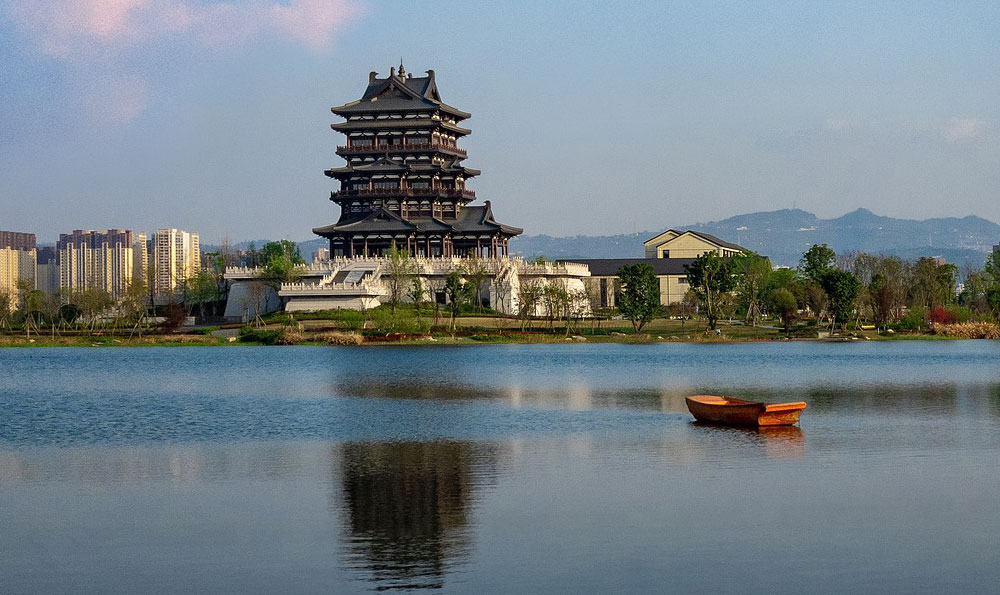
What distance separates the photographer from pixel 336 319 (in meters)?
85.7

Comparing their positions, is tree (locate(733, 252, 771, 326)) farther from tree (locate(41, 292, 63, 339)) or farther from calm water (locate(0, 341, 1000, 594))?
tree (locate(41, 292, 63, 339))

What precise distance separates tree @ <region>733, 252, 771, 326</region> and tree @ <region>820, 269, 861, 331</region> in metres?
11.0

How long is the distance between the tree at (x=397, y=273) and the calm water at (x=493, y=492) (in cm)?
4368

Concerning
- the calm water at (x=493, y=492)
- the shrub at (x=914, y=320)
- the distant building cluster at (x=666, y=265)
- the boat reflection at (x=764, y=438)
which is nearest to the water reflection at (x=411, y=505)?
the calm water at (x=493, y=492)

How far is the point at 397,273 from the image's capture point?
3541 inches

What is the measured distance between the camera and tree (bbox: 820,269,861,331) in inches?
3369

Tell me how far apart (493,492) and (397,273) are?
69.3m

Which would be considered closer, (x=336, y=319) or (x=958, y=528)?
(x=958, y=528)

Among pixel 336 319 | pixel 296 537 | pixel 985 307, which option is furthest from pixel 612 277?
pixel 296 537

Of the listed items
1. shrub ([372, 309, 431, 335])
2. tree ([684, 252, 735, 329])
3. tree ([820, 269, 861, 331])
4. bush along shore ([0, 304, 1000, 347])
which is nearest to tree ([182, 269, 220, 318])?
bush along shore ([0, 304, 1000, 347])

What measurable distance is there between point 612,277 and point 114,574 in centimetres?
11602

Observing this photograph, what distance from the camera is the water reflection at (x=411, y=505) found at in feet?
51.4

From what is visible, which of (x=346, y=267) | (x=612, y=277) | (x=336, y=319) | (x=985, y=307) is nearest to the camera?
(x=336, y=319)

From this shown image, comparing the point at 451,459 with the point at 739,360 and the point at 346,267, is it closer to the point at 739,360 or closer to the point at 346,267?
the point at 739,360
